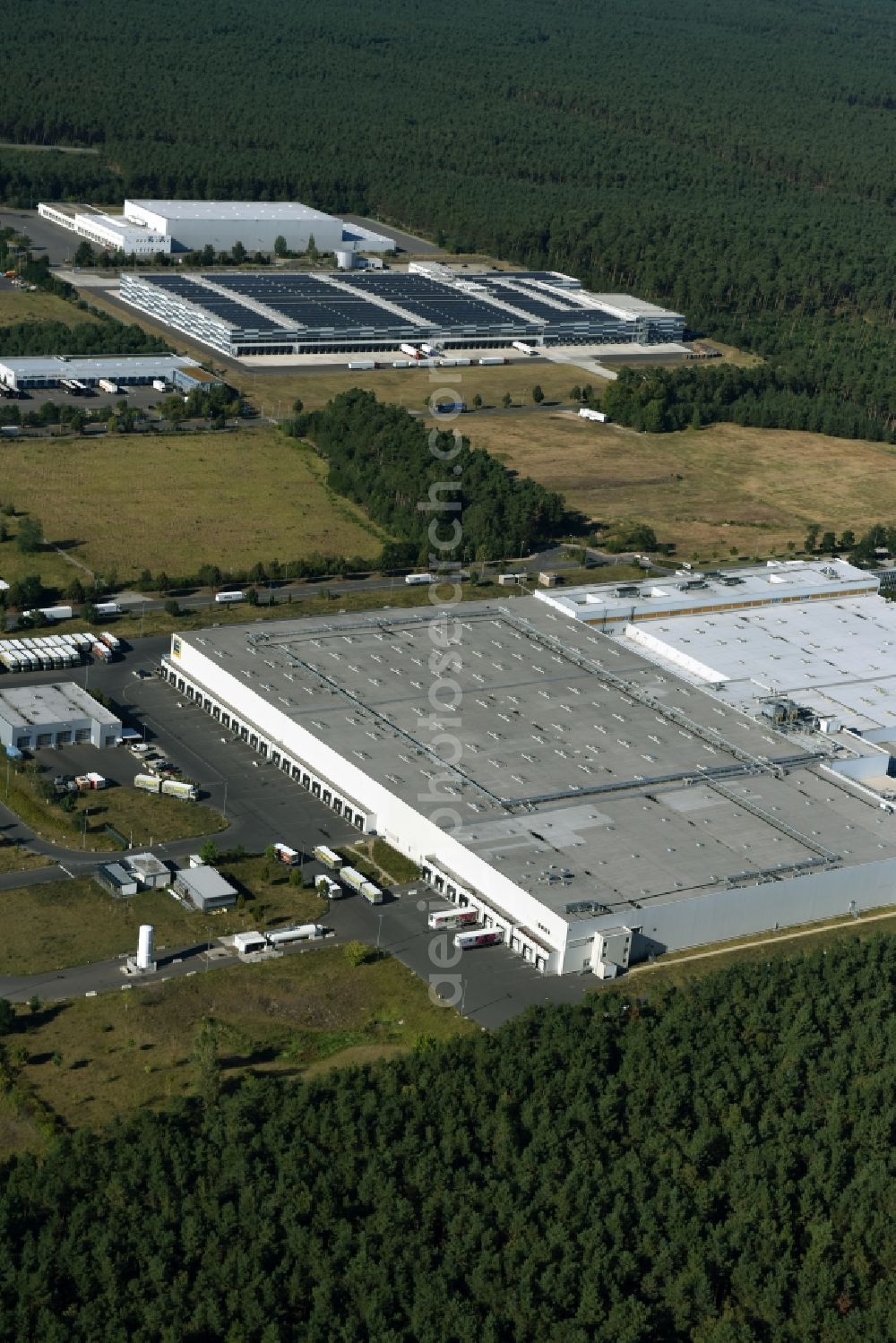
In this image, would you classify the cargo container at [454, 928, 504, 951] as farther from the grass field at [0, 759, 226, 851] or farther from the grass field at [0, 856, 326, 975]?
the grass field at [0, 759, 226, 851]

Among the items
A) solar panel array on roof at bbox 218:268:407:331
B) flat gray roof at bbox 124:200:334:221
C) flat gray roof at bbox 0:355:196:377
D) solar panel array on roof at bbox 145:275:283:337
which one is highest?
flat gray roof at bbox 124:200:334:221

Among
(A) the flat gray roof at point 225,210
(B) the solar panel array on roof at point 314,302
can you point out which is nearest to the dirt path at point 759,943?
(B) the solar panel array on roof at point 314,302

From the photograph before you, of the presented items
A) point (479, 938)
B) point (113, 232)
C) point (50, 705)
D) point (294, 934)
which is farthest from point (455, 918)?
point (113, 232)

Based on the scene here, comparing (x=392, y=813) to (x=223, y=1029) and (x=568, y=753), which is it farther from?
(x=223, y=1029)

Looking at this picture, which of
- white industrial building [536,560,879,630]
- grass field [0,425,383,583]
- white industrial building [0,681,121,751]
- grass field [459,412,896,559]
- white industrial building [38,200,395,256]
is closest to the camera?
white industrial building [0,681,121,751]

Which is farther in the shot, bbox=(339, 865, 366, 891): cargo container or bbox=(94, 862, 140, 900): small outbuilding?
bbox=(339, 865, 366, 891): cargo container

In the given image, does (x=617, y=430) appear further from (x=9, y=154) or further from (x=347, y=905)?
(x=9, y=154)

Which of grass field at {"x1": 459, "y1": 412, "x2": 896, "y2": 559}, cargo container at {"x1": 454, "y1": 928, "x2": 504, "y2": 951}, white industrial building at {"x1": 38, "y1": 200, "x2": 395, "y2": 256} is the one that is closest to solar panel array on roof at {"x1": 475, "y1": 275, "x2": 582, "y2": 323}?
white industrial building at {"x1": 38, "y1": 200, "x2": 395, "y2": 256}
